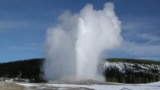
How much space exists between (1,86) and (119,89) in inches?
660

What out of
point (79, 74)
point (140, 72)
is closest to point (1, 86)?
point (79, 74)

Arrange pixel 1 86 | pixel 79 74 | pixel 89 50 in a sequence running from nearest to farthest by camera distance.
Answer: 1. pixel 1 86
2. pixel 79 74
3. pixel 89 50

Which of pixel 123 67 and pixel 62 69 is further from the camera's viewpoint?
pixel 123 67

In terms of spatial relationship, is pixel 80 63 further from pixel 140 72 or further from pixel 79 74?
pixel 140 72

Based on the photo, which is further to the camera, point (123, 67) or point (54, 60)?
point (123, 67)

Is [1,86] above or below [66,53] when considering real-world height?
below

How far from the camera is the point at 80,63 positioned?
92625 millimetres

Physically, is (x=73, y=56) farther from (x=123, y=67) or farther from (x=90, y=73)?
(x=123, y=67)

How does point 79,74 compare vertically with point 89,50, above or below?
below

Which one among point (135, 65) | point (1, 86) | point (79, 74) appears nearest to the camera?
point (1, 86)

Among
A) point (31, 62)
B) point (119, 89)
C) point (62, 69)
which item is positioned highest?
point (31, 62)

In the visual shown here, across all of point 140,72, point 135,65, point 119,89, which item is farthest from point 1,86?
point 135,65

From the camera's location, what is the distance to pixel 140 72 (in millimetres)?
179125

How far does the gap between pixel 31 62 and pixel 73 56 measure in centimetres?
10772
